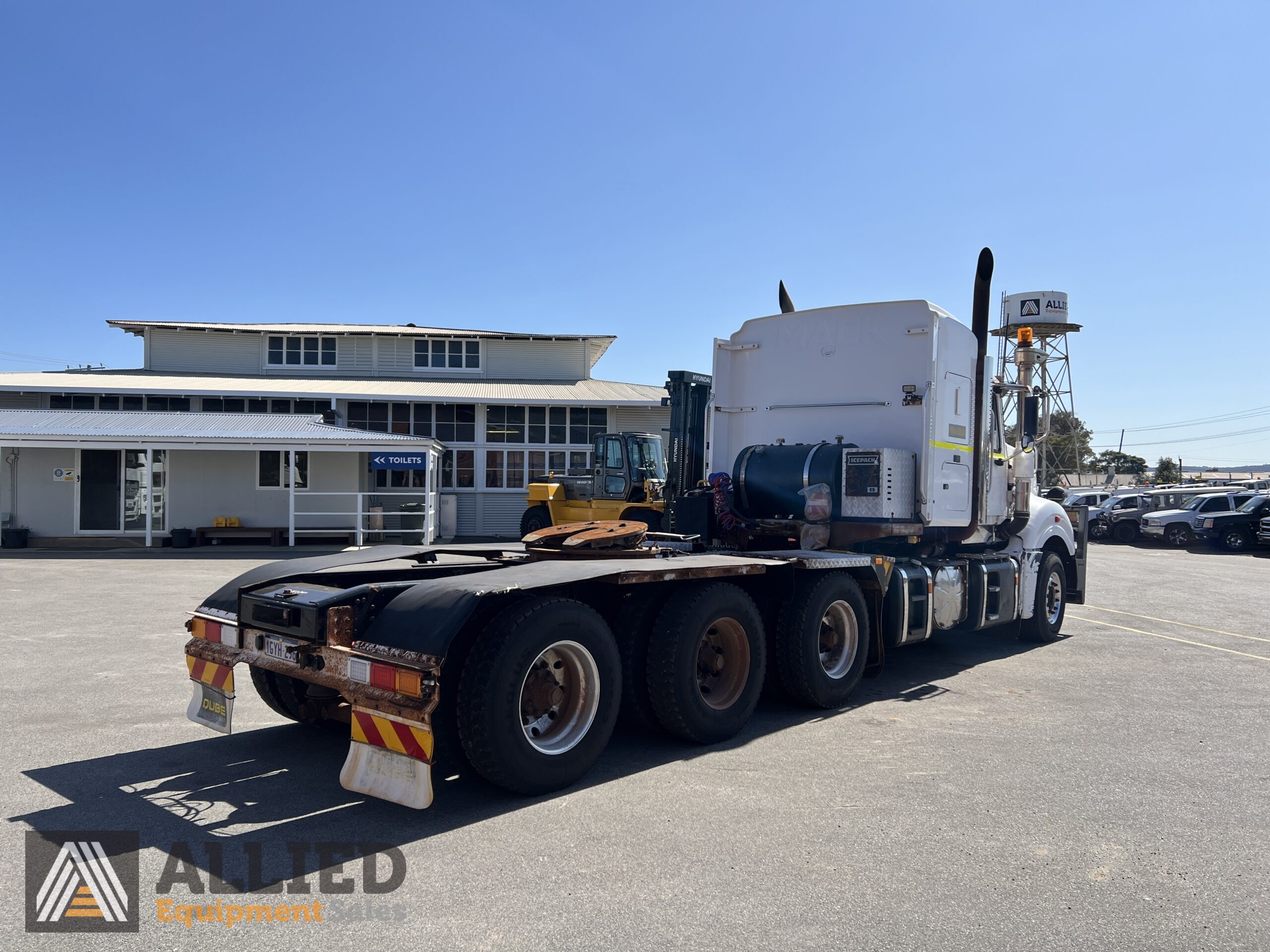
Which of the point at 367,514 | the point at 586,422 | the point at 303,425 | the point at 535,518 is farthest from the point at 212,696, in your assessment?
the point at 586,422

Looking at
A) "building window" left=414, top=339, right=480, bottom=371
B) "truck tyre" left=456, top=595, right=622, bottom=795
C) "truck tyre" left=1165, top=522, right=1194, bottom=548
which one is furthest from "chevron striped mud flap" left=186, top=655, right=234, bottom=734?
"truck tyre" left=1165, top=522, right=1194, bottom=548

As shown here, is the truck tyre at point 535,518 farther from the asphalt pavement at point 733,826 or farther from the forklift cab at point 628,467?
the asphalt pavement at point 733,826

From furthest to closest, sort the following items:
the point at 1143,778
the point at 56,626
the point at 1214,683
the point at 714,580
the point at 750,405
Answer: the point at 56,626
the point at 750,405
the point at 1214,683
the point at 714,580
the point at 1143,778

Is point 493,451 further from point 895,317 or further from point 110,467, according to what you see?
point 895,317

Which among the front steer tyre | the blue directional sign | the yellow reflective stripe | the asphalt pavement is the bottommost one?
the asphalt pavement

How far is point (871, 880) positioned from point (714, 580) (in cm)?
270

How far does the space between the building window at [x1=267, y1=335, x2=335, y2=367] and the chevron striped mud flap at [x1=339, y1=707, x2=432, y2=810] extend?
27.7m

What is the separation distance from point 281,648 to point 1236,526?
31014 mm

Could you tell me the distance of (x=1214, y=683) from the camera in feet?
27.1

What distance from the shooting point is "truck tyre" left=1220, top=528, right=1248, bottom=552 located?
2844 centimetres

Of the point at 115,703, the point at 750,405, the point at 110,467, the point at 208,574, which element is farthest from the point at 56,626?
the point at 110,467

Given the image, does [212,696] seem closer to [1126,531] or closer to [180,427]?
[180,427]

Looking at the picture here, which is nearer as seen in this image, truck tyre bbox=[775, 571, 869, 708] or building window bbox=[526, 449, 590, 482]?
truck tyre bbox=[775, 571, 869, 708]

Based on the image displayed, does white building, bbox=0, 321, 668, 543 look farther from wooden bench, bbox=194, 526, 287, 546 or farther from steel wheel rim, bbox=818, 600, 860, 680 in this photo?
steel wheel rim, bbox=818, 600, 860, 680
